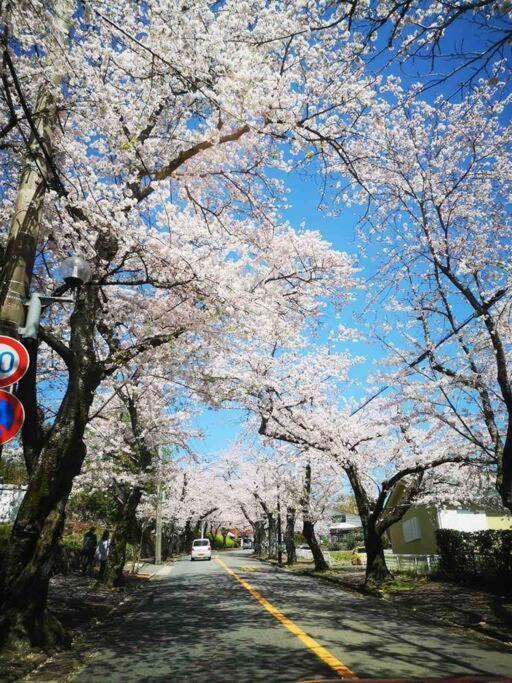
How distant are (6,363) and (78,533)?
37.2 metres

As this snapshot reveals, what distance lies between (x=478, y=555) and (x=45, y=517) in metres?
14.0

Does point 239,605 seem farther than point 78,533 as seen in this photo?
No

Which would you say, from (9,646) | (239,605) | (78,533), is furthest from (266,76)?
(78,533)

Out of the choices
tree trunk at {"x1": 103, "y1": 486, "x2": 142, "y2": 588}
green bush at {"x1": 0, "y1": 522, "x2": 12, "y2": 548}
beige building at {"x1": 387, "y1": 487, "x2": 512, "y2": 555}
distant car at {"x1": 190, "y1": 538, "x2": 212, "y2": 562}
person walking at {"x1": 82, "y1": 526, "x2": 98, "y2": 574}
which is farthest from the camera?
distant car at {"x1": 190, "y1": 538, "x2": 212, "y2": 562}

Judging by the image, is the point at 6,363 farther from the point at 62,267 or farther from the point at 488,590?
the point at 488,590

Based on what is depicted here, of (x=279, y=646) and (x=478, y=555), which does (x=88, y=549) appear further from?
(x=279, y=646)

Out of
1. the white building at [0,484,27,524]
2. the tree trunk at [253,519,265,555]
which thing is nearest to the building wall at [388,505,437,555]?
the white building at [0,484,27,524]

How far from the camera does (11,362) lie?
14.4 ft

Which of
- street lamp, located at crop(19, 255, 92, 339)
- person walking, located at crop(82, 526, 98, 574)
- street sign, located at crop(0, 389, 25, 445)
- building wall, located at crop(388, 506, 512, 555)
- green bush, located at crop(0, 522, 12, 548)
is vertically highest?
street lamp, located at crop(19, 255, 92, 339)

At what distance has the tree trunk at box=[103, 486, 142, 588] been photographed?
52.2ft

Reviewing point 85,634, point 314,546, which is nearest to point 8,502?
point 314,546

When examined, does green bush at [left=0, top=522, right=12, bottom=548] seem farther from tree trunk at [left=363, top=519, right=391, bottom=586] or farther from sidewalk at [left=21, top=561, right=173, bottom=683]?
tree trunk at [left=363, top=519, right=391, bottom=586]

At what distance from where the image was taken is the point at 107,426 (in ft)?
63.5

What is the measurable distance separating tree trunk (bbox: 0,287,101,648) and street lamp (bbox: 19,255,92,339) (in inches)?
84.5
